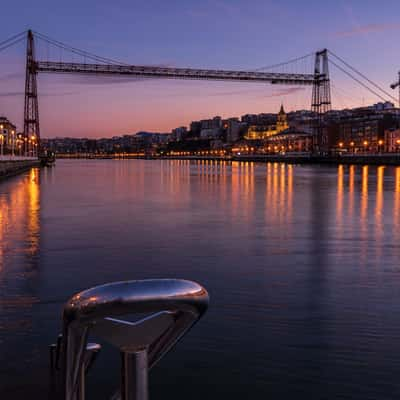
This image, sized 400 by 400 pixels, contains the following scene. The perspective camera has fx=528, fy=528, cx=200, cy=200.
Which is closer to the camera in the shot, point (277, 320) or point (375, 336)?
point (375, 336)

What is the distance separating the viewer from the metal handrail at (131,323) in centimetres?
86

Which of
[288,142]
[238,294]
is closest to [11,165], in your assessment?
[238,294]

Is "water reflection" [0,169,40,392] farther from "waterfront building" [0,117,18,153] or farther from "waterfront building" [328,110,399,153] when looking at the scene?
"waterfront building" [328,110,399,153]

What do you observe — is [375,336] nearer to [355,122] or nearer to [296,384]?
[296,384]

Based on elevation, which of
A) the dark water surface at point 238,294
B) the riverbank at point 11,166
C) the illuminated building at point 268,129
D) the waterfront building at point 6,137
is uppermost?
the illuminated building at point 268,129

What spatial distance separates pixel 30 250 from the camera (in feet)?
25.5

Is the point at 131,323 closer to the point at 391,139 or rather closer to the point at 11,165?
the point at 11,165

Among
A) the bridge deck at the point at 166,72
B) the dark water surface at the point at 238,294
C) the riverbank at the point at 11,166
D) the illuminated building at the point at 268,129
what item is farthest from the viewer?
the illuminated building at the point at 268,129

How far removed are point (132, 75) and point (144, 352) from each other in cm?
6684

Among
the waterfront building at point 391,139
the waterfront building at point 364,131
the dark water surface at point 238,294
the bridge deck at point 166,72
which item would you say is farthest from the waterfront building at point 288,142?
the dark water surface at point 238,294

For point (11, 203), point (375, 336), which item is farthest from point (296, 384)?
point (11, 203)

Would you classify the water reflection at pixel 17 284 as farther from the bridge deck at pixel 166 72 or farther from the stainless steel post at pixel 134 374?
the bridge deck at pixel 166 72

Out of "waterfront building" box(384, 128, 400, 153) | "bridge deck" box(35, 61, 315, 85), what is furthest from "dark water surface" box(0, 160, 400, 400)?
"waterfront building" box(384, 128, 400, 153)

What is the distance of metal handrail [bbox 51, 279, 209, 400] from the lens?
0.86 metres
